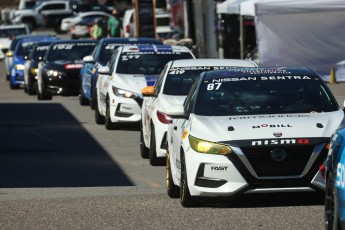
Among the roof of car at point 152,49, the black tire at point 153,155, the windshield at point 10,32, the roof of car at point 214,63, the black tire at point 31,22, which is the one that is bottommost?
the black tire at point 31,22

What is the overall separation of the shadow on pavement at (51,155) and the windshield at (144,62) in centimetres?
131

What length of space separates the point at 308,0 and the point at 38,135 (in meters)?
11.2

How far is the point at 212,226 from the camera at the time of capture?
35.3 ft

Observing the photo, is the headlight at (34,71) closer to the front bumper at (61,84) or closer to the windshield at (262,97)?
the front bumper at (61,84)

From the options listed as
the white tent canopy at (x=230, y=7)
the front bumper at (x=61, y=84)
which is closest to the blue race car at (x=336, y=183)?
the front bumper at (x=61, y=84)

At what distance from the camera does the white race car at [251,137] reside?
1152 cm

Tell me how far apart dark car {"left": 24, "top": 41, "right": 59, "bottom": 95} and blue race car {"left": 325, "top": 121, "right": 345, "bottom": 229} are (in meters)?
24.2

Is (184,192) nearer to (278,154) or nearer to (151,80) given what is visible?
(278,154)

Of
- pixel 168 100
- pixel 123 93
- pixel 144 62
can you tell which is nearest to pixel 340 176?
pixel 168 100

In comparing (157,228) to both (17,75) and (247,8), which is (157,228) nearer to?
(247,8)

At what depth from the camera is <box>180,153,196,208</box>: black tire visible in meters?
11.9

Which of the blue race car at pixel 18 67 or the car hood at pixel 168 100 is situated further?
the blue race car at pixel 18 67

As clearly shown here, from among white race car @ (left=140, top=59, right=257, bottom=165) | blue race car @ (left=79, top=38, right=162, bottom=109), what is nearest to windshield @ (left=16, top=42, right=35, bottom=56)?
blue race car @ (left=79, top=38, right=162, bottom=109)

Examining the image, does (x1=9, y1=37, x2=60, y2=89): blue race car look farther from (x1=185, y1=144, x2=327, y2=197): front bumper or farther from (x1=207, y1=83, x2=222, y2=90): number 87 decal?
(x1=185, y1=144, x2=327, y2=197): front bumper
